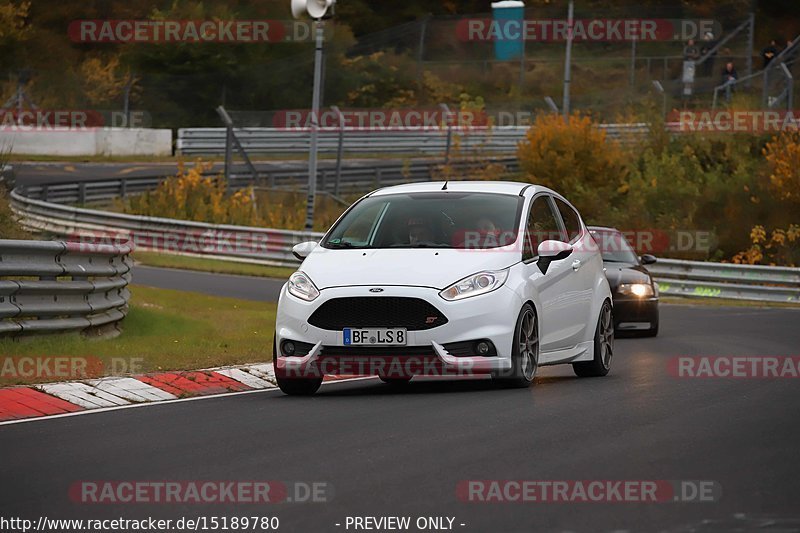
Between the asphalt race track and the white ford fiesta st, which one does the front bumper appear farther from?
the asphalt race track

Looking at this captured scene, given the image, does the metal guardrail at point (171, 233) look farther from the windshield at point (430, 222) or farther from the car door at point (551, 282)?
the windshield at point (430, 222)

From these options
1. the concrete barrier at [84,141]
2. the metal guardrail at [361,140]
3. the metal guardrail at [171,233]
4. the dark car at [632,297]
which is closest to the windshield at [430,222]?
the dark car at [632,297]

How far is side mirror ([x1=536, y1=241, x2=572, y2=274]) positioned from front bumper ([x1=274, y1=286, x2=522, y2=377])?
2.73 ft

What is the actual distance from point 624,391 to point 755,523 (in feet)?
18.8

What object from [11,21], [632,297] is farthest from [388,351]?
[11,21]

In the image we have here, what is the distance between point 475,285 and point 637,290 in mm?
9946

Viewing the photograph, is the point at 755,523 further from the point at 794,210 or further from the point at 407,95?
the point at 407,95

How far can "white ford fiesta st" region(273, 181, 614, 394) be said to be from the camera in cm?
1205

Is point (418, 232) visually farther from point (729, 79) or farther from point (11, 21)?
point (11, 21)

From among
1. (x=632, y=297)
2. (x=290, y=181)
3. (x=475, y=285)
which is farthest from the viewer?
(x=290, y=181)

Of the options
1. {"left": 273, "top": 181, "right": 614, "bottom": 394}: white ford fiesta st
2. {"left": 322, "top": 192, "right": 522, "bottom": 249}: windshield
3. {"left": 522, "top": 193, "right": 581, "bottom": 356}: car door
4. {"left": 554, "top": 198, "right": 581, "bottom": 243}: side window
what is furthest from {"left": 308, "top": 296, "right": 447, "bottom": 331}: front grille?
{"left": 554, "top": 198, "right": 581, "bottom": 243}: side window

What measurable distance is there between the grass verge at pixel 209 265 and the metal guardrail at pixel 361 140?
44.9 ft

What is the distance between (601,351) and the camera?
47.5 feet

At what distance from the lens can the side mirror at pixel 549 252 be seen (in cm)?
1309
